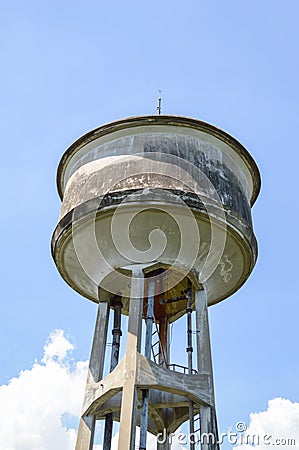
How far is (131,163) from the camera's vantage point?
1016 cm

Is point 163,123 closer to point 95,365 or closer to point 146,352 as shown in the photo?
point 146,352

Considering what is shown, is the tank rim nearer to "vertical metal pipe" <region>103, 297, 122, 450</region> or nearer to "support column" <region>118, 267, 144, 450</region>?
"support column" <region>118, 267, 144, 450</region>

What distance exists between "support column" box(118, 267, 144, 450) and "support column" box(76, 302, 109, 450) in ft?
3.60

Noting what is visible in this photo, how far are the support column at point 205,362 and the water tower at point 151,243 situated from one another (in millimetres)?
20

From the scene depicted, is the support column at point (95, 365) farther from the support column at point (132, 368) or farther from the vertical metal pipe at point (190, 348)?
the vertical metal pipe at point (190, 348)

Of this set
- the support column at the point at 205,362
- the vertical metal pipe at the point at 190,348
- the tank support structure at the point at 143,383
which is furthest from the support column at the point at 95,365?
the support column at the point at 205,362

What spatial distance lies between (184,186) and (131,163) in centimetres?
119

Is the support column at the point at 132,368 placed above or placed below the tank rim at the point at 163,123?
below

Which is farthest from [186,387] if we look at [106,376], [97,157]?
[97,157]

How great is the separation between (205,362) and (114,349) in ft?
6.62

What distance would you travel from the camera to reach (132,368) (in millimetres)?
9039

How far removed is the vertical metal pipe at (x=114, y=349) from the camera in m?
9.97

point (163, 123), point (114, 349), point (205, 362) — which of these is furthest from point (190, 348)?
point (163, 123)

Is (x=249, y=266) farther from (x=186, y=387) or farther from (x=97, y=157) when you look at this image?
(x=97, y=157)
